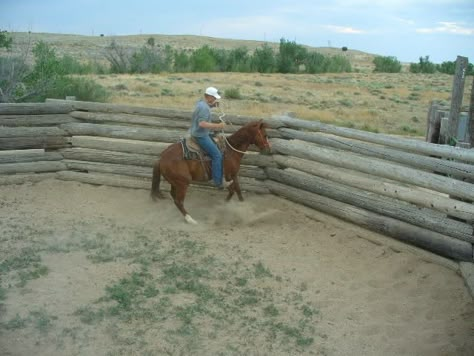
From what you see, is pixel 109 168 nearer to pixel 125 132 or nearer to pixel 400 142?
pixel 125 132

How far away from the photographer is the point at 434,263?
634cm

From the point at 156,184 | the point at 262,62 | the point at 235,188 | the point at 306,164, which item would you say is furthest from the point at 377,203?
the point at 262,62

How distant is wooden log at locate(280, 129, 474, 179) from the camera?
6.37 meters

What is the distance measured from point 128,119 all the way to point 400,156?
14.6 feet

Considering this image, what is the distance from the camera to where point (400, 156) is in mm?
7062

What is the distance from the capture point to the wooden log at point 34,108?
9.30 m

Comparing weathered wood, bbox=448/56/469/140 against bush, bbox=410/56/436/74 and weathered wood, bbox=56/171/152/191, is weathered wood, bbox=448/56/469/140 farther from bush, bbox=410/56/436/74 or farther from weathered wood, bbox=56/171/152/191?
bush, bbox=410/56/436/74

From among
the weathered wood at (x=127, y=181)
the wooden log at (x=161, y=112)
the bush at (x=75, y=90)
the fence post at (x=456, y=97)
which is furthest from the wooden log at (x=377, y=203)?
the bush at (x=75, y=90)

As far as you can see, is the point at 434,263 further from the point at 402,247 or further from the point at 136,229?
the point at 136,229

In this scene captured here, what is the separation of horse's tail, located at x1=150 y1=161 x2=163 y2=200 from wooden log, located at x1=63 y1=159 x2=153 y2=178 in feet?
2.60

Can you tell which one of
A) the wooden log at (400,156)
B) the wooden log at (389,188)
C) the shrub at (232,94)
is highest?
the shrub at (232,94)

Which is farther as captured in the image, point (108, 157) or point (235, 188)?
point (108, 157)

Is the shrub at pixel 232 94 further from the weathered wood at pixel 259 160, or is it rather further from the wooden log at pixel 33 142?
the weathered wood at pixel 259 160

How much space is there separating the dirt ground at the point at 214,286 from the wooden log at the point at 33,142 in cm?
140
